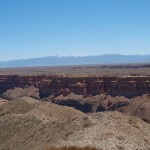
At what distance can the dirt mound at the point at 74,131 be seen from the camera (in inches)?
1011

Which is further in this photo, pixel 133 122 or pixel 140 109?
pixel 140 109

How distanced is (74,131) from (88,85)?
2441 inches

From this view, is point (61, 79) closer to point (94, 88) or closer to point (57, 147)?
point (94, 88)

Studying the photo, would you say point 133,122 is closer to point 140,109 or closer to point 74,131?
point 74,131

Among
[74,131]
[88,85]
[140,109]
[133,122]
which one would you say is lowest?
[140,109]

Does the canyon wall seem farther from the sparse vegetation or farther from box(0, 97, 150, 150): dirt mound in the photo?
the sparse vegetation

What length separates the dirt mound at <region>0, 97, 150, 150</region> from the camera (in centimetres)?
2569

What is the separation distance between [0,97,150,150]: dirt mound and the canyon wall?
3932 cm

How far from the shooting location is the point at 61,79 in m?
98.8

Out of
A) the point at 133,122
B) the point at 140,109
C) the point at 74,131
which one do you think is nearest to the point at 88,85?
the point at 140,109

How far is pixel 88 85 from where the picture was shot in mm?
91562

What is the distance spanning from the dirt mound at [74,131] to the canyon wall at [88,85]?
39.3m

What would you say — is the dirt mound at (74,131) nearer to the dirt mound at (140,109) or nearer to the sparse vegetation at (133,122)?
the sparse vegetation at (133,122)

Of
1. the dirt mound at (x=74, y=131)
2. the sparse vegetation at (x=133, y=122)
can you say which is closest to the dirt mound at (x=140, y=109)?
the dirt mound at (x=74, y=131)
